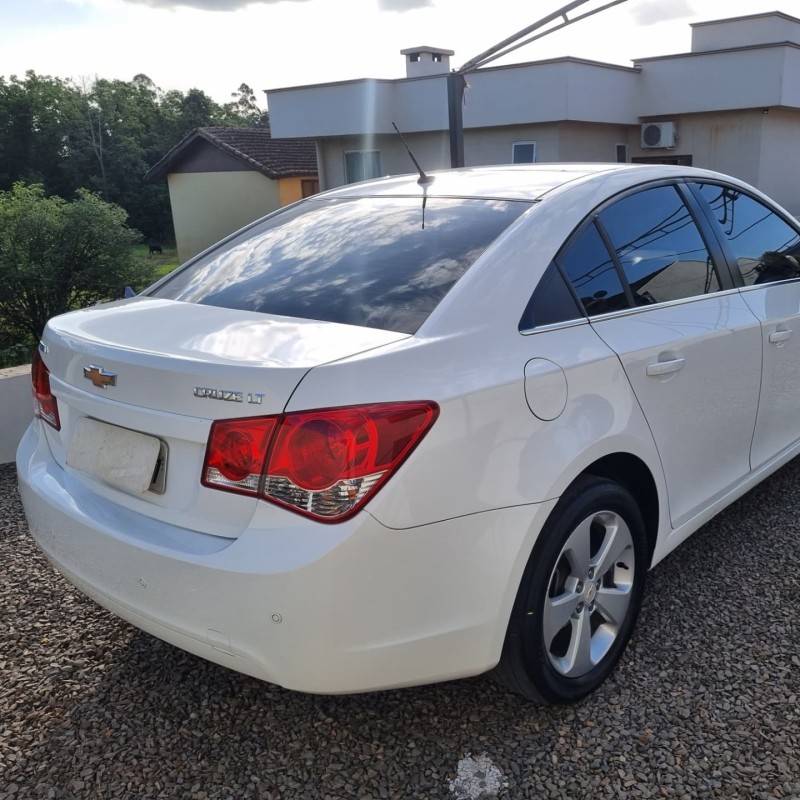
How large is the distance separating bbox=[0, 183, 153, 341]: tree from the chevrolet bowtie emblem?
17014 millimetres

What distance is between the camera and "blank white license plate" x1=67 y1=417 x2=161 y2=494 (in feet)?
7.14

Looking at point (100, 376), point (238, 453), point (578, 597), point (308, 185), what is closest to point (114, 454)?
point (100, 376)

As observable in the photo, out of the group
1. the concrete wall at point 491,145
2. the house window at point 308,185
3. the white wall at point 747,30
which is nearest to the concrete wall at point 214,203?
the house window at point 308,185

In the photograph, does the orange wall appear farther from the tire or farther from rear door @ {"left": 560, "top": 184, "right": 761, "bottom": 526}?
the tire

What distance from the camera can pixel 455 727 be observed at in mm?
2490

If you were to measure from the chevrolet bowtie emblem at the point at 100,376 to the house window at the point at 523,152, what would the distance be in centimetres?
1663

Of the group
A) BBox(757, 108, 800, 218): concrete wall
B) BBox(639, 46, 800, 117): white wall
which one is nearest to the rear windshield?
BBox(639, 46, 800, 117): white wall

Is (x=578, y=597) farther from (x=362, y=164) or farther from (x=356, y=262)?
(x=362, y=164)

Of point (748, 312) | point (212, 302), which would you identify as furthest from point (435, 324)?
point (748, 312)

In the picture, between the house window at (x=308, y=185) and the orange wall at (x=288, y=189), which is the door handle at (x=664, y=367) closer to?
the orange wall at (x=288, y=189)

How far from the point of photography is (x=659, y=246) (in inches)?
118

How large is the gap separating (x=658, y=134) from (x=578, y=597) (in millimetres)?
17460

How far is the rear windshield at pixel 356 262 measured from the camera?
238cm

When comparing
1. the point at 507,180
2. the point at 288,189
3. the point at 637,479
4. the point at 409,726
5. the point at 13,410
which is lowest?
the point at 288,189
